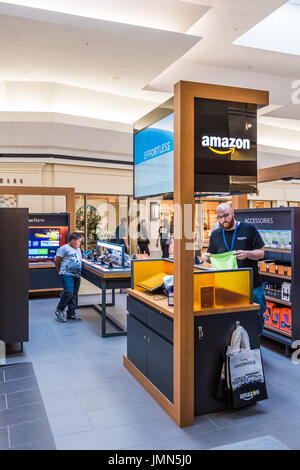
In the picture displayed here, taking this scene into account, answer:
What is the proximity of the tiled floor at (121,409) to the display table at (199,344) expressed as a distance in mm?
145

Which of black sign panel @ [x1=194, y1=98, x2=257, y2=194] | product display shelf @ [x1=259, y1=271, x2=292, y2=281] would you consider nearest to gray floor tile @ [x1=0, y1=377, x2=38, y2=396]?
black sign panel @ [x1=194, y1=98, x2=257, y2=194]

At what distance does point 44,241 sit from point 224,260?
5.73 meters

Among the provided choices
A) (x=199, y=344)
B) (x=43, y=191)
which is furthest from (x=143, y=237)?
(x=199, y=344)

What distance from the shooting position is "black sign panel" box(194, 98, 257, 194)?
3334 mm

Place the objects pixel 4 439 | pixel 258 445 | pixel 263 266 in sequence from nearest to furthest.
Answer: pixel 258 445, pixel 4 439, pixel 263 266

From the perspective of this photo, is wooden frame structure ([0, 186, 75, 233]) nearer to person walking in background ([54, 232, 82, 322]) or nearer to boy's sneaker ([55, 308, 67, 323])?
person walking in background ([54, 232, 82, 322])

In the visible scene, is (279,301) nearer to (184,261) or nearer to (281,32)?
(184,261)

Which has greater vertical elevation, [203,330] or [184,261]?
[184,261]

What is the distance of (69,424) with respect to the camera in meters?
3.24

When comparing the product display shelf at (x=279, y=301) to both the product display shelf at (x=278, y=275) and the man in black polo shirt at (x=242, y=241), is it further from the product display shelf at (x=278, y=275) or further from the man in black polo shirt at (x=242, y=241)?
the man in black polo shirt at (x=242, y=241)

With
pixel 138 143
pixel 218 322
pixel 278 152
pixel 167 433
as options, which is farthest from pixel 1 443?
pixel 278 152

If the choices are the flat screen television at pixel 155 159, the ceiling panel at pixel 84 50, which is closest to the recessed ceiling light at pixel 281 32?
the ceiling panel at pixel 84 50

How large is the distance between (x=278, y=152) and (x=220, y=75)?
21.3 ft

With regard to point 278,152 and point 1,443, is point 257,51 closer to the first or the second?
point 1,443
